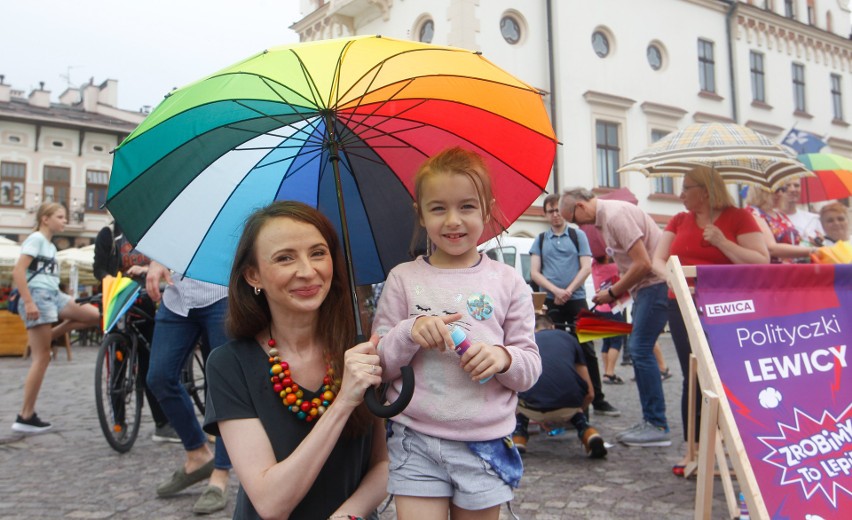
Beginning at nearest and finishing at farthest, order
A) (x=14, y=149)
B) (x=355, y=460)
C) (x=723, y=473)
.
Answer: (x=355, y=460) → (x=723, y=473) → (x=14, y=149)

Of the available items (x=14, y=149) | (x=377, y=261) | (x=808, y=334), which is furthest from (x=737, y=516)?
(x=14, y=149)

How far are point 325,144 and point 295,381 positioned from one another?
2.65 ft

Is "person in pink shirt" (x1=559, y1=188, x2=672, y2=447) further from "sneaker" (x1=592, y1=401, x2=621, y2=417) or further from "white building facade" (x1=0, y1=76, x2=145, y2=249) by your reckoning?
"white building facade" (x1=0, y1=76, x2=145, y2=249)

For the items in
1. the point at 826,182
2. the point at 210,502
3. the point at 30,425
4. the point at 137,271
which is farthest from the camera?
the point at 826,182

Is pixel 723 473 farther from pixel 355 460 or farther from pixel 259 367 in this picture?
pixel 259 367

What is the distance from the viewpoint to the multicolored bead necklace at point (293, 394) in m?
1.81

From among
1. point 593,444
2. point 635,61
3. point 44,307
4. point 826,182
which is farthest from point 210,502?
point 635,61

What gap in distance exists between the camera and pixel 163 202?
2260 mm

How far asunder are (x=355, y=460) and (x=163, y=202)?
1.04 m

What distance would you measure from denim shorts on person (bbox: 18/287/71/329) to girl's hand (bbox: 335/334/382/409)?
17.1 ft

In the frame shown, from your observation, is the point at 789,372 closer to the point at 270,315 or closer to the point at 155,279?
the point at 270,315

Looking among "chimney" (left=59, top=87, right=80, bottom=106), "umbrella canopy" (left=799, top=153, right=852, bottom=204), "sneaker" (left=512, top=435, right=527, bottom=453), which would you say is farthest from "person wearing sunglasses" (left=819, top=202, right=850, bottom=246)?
"chimney" (left=59, top=87, right=80, bottom=106)

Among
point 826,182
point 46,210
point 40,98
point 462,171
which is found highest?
point 40,98

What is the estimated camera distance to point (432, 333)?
1.77m
